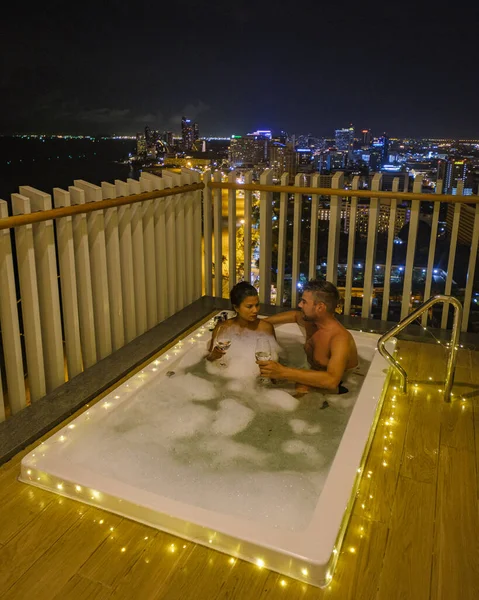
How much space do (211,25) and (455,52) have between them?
785 cm

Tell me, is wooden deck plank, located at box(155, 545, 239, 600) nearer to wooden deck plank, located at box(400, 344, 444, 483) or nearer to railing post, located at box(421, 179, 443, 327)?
wooden deck plank, located at box(400, 344, 444, 483)

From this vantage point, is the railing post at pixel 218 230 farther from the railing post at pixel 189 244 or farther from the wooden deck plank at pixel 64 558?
the wooden deck plank at pixel 64 558

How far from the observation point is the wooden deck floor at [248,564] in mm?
1500

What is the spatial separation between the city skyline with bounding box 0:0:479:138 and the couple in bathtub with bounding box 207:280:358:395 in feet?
25.4

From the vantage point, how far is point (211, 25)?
11.9m

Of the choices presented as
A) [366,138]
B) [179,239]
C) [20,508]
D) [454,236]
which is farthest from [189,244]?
[366,138]

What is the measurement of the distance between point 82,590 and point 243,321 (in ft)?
6.26

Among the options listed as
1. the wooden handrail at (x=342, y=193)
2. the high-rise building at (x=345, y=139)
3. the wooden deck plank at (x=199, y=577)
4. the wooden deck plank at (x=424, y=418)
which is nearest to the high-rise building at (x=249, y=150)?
the high-rise building at (x=345, y=139)

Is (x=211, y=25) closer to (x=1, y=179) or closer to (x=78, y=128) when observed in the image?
(x=1, y=179)

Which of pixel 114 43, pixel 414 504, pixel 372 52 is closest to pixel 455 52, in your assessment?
pixel 372 52

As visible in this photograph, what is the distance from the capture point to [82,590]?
1.49 metres

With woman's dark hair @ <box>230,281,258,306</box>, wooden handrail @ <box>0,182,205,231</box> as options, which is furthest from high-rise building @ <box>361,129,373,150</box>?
woman's dark hair @ <box>230,281,258,306</box>

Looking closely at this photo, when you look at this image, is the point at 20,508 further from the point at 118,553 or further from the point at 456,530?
the point at 456,530

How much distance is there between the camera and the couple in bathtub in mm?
2689
